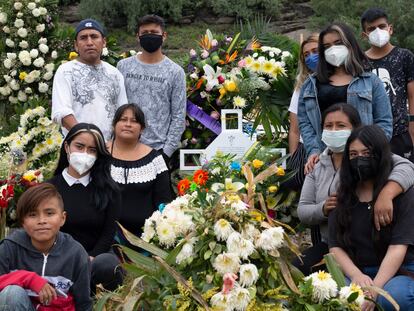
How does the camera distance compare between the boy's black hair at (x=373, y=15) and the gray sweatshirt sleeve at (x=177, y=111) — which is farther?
the gray sweatshirt sleeve at (x=177, y=111)

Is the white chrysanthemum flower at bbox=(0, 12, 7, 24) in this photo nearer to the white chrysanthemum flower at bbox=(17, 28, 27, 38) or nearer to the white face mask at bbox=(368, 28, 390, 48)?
the white chrysanthemum flower at bbox=(17, 28, 27, 38)

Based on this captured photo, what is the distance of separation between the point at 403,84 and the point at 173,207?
2.69m

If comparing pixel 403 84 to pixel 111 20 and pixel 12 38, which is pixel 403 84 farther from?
pixel 111 20

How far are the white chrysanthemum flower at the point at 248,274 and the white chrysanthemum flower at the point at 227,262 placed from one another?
38mm

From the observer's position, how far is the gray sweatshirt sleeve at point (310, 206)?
197 inches

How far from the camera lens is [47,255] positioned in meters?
4.28

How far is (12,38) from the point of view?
8.80 m

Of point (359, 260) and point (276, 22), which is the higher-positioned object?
point (276, 22)

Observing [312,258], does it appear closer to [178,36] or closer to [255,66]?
[255,66]

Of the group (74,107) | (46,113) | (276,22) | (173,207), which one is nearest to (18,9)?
(46,113)

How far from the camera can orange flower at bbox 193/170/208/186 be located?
5367 mm

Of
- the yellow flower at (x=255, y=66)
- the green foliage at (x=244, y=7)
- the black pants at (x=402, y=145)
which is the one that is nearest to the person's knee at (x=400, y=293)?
the black pants at (x=402, y=145)

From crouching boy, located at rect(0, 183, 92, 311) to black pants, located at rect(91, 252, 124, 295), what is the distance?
0.43 meters

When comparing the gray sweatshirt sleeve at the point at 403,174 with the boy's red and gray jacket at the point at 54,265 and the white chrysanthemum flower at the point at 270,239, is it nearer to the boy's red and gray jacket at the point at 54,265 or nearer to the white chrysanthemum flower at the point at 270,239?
the white chrysanthemum flower at the point at 270,239
